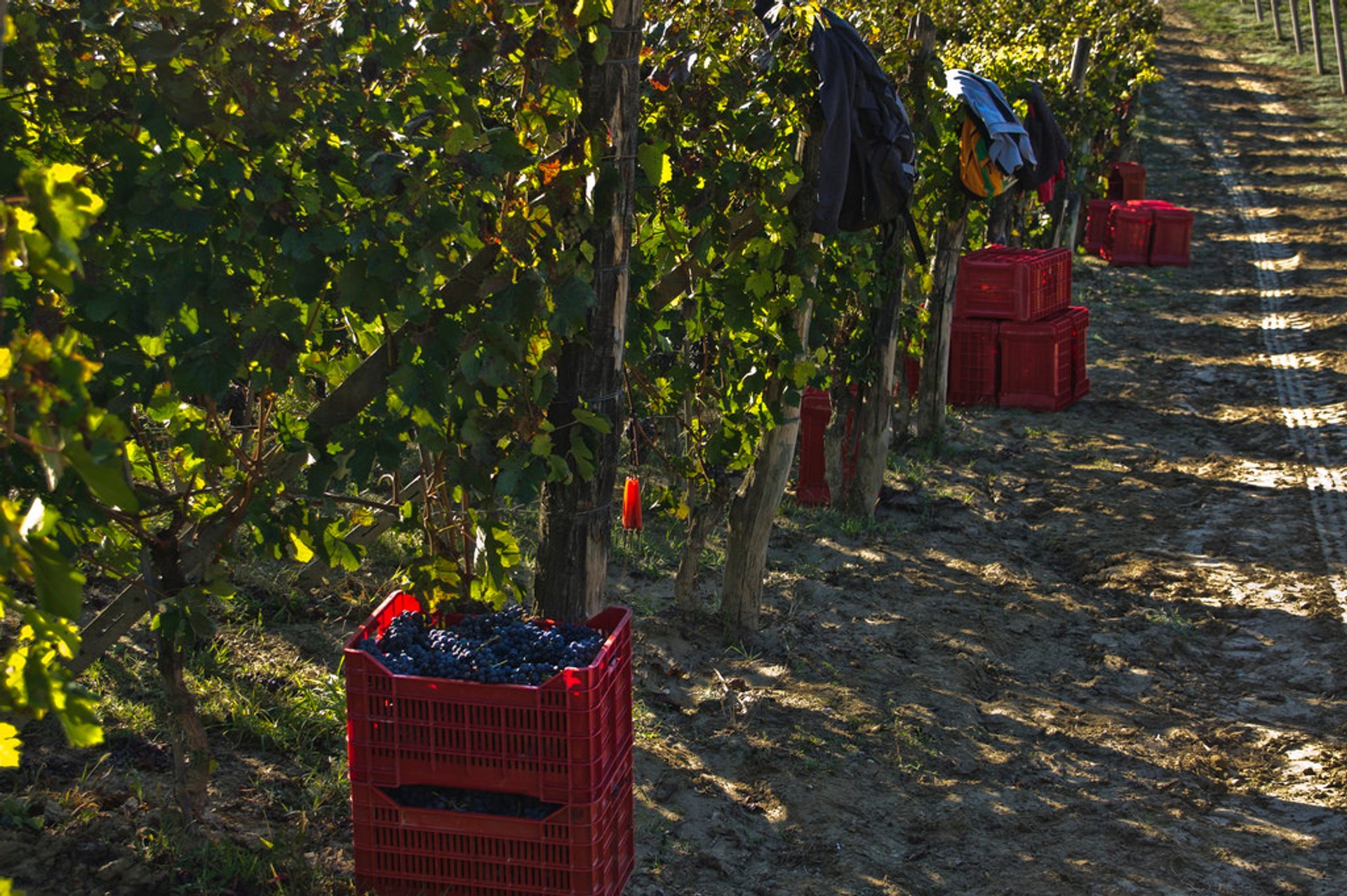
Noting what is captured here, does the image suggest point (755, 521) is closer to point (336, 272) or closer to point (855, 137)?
point (855, 137)

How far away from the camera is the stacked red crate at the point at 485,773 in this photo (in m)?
3.24

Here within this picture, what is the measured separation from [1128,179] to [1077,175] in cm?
341

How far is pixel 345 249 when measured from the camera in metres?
3.32

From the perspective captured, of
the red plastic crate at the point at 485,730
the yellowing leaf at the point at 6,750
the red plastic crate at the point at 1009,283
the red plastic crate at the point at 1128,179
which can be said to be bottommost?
the red plastic crate at the point at 485,730

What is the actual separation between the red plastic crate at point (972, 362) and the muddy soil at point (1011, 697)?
0.27m

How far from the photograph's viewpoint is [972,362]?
9938mm

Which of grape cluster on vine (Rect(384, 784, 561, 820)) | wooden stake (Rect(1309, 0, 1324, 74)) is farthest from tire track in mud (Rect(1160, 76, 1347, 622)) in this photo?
wooden stake (Rect(1309, 0, 1324, 74))

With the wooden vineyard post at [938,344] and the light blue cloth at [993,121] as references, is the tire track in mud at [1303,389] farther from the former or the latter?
Result: the light blue cloth at [993,121]

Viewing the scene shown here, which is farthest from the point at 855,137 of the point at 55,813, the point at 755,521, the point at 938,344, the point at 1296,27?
the point at 1296,27

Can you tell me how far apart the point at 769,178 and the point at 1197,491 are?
450 centimetres

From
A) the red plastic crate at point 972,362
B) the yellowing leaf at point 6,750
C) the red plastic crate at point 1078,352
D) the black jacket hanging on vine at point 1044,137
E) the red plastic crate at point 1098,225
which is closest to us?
the yellowing leaf at point 6,750

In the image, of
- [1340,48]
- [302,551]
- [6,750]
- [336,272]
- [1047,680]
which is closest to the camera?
[6,750]

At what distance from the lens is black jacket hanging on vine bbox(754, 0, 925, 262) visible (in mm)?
5047

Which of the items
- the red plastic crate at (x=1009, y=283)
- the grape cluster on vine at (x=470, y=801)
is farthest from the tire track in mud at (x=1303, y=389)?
the grape cluster on vine at (x=470, y=801)
